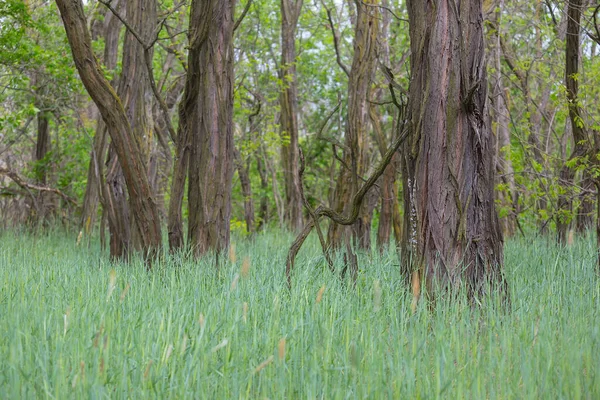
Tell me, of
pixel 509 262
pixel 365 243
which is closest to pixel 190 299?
→ pixel 509 262

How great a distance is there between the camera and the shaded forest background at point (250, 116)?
7.99 m

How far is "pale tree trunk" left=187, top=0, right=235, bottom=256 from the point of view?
790cm

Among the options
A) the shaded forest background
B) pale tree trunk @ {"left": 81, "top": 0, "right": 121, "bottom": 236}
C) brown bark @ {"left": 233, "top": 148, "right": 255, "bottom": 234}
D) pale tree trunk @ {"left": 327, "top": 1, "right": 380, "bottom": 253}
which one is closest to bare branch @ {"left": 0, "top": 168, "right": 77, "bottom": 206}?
the shaded forest background

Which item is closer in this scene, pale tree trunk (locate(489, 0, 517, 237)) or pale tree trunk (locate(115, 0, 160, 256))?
pale tree trunk (locate(115, 0, 160, 256))

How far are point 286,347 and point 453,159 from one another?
6.72ft

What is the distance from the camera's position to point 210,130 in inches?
313

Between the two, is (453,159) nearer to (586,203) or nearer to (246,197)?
(586,203)

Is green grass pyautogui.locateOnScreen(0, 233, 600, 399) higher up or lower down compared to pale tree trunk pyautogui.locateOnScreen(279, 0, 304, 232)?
lower down

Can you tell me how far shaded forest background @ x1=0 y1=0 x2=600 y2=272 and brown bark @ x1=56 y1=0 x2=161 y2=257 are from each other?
0.04m

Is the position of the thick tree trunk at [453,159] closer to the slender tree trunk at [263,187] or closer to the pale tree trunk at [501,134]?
the pale tree trunk at [501,134]

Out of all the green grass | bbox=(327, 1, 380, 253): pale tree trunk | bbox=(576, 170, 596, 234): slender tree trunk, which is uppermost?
bbox=(327, 1, 380, 253): pale tree trunk

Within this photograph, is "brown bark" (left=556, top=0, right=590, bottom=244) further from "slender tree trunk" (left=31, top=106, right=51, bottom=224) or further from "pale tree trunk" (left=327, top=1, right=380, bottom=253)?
"slender tree trunk" (left=31, top=106, right=51, bottom=224)

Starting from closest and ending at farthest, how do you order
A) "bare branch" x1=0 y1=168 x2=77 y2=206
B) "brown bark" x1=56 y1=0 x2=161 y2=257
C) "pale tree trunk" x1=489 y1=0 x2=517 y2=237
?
"brown bark" x1=56 y1=0 x2=161 y2=257
"pale tree trunk" x1=489 y1=0 x2=517 y2=237
"bare branch" x1=0 y1=168 x2=77 y2=206

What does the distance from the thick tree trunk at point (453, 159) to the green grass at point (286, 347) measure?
0.33 metres
